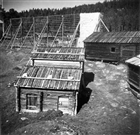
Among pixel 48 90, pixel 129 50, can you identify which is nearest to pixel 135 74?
pixel 48 90

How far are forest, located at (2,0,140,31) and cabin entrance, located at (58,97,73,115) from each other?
46.4 meters

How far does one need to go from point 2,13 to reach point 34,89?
50354 mm

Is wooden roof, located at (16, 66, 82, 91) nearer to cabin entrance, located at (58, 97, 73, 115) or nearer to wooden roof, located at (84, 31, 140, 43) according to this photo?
cabin entrance, located at (58, 97, 73, 115)

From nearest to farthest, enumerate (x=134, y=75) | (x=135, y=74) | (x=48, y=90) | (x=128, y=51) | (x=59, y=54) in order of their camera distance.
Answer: (x=48, y=90) → (x=135, y=74) → (x=134, y=75) → (x=59, y=54) → (x=128, y=51)

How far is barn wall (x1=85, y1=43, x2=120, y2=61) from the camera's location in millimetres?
24850

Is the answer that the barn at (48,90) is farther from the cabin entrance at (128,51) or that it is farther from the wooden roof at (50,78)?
the cabin entrance at (128,51)

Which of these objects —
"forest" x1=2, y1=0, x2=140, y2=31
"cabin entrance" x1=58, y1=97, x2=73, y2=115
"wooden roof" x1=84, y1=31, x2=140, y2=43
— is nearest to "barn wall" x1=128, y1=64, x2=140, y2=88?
"cabin entrance" x1=58, y1=97, x2=73, y2=115

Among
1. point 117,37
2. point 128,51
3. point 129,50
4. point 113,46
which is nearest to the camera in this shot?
point 129,50

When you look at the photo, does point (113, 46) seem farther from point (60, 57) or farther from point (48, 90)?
point (48, 90)

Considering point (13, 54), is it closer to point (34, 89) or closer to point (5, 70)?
point (5, 70)

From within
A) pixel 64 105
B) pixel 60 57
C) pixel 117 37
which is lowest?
pixel 64 105

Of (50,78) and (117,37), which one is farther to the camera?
(117,37)

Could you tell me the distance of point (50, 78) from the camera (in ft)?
45.1

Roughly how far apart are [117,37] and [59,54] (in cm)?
1184
